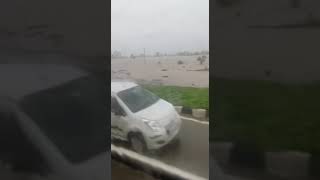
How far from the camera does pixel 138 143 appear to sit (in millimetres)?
1481

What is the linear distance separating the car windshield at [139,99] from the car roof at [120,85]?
0.08ft

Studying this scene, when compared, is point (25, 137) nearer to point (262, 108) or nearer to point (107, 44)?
point (107, 44)

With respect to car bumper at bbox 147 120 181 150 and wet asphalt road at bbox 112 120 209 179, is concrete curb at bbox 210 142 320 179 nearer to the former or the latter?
wet asphalt road at bbox 112 120 209 179

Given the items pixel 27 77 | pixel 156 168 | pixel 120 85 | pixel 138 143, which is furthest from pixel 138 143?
pixel 27 77

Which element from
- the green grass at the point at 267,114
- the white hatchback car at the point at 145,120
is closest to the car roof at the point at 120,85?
the white hatchback car at the point at 145,120

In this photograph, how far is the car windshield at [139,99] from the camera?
149cm

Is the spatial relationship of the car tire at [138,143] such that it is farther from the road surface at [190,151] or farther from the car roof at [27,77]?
the car roof at [27,77]

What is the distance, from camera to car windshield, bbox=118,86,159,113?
1487 millimetres

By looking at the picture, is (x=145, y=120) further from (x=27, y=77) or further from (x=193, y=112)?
(x=27, y=77)

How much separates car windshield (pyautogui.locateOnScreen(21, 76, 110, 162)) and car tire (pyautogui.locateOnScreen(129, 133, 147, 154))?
11cm

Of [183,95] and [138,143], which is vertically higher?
[183,95]

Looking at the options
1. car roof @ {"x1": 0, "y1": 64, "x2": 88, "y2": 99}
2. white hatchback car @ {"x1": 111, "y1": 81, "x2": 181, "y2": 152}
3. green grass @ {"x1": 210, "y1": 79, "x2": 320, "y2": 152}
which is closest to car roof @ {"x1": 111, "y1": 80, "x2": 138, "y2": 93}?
white hatchback car @ {"x1": 111, "y1": 81, "x2": 181, "y2": 152}

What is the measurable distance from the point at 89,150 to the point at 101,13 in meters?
0.55

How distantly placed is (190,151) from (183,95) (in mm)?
223
